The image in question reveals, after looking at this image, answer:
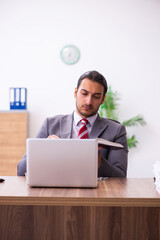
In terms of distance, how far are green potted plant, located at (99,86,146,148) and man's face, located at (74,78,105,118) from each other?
2669 millimetres

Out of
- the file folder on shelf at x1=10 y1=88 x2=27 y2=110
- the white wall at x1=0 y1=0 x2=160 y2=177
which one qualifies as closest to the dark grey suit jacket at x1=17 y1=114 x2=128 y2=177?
the file folder on shelf at x1=10 y1=88 x2=27 y2=110

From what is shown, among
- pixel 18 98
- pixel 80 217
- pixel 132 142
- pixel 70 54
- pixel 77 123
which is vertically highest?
pixel 70 54

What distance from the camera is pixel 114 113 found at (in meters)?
5.38

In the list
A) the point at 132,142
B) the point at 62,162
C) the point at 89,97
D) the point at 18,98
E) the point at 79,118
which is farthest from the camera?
the point at 132,142

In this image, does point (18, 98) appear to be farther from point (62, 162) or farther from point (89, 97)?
point (62, 162)

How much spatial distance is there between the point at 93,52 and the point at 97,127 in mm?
3069

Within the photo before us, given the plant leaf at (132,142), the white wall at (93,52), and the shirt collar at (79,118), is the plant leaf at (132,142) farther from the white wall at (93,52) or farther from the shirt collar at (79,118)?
the shirt collar at (79,118)

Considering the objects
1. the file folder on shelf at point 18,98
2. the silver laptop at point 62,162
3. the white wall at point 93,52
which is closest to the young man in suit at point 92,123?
the silver laptop at point 62,162

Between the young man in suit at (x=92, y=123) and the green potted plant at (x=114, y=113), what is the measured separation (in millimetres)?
2593

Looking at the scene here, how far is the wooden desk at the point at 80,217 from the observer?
1.51 meters

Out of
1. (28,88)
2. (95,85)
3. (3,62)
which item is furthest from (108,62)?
(95,85)

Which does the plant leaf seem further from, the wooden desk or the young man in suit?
the wooden desk

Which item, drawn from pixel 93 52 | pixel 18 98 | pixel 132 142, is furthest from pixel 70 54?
pixel 132 142

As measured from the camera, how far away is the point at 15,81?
538 cm
